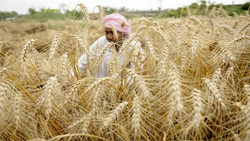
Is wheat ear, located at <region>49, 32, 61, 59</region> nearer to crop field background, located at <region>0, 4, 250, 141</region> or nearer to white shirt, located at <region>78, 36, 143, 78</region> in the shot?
crop field background, located at <region>0, 4, 250, 141</region>

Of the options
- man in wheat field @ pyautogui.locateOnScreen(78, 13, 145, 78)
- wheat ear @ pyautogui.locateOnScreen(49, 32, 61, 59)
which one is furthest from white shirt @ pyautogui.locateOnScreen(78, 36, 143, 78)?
wheat ear @ pyautogui.locateOnScreen(49, 32, 61, 59)

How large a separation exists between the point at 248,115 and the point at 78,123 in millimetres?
935

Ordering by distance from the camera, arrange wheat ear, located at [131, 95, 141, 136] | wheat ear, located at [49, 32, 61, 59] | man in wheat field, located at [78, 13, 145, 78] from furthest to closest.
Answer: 1. man in wheat field, located at [78, 13, 145, 78]
2. wheat ear, located at [49, 32, 61, 59]
3. wheat ear, located at [131, 95, 141, 136]

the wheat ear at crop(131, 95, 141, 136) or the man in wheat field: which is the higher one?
the man in wheat field

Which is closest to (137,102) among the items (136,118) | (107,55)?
(136,118)

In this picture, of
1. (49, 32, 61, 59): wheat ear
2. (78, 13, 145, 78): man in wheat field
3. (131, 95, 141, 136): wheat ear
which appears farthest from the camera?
(78, 13, 145, 78): man in wheat field

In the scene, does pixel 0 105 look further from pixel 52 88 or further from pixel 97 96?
pixel 97 96

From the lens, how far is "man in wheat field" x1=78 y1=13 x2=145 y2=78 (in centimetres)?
126

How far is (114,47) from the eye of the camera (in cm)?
122

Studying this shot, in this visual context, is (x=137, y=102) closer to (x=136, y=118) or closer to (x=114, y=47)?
(x=136, y=118)

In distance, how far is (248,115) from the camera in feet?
2.24

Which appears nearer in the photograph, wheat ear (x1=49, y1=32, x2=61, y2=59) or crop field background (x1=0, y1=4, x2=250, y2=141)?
crop field background (x1=0, y1=4, x2=250, y2=141)

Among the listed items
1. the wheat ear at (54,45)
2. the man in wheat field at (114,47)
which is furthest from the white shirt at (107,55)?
the wheat ear at (54,45)

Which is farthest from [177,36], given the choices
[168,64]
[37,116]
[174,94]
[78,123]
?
[37,116]
